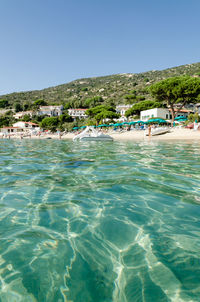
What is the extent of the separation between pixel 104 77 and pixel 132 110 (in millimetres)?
149602

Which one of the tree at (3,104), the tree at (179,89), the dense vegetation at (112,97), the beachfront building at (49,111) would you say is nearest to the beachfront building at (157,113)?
the dense vegetation at (112,97)

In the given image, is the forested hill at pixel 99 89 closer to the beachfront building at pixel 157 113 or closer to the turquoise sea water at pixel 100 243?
the beachfront building at pixel 157 113

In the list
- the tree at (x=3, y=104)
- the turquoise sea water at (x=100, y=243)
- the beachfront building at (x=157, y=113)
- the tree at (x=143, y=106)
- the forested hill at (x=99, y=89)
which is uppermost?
the forested hill at (x=99, y=89)

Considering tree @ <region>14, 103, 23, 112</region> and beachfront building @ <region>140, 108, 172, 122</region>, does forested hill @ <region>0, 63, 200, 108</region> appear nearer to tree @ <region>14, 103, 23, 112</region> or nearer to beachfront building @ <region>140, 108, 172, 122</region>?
tree @ <region>14, 103, 23, 112</region>

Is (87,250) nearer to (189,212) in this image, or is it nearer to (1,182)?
(189,212)

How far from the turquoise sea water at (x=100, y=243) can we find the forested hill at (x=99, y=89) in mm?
112460

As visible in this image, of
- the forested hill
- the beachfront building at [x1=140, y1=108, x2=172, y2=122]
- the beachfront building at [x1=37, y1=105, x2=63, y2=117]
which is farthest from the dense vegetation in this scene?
the beachfront building at [x1=37, y1=105, x2=63, y2=117]

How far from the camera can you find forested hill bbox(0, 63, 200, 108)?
127 meters

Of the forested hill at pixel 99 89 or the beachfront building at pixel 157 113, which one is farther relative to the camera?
the forested hill at pixel 99 89

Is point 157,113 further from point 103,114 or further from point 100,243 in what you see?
point 100,243

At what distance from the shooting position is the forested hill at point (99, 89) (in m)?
127

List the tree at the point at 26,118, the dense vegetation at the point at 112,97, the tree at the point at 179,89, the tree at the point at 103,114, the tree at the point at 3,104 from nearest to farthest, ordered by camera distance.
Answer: the tree at the point at 179,89, the dense vegetation at the point at 112,97, the tree at the point at 103,114, the tree at the point at 26,118, the tree at the point at 3,104

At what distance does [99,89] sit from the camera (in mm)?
156875

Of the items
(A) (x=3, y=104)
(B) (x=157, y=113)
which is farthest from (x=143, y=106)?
(A) (x=3, y=104)
